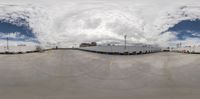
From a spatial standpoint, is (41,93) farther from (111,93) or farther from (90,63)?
(90,63)

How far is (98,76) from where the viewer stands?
1622 inches

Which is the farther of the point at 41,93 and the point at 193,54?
the point at 193,54

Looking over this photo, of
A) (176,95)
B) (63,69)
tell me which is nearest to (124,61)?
(63,69)

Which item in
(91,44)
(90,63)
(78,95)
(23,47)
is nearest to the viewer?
(78,95)

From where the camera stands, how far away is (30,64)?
4362 cm

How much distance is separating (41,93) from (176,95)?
1134 cm

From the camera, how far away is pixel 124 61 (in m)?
44.3

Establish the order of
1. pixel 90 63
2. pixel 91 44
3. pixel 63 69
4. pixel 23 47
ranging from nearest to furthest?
pixel 63 69 < pixel 90 63 < pixel 23 47 < pixel 91 44

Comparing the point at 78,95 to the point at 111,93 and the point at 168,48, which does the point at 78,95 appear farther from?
the point at 168,48

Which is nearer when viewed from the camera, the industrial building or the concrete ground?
the concrete ground

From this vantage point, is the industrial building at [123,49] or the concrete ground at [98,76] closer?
the concrete ground at [98,76]

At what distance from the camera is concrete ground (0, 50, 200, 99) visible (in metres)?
36.4

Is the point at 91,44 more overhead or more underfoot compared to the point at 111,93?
more overhead

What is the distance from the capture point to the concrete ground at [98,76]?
36.4 meters
